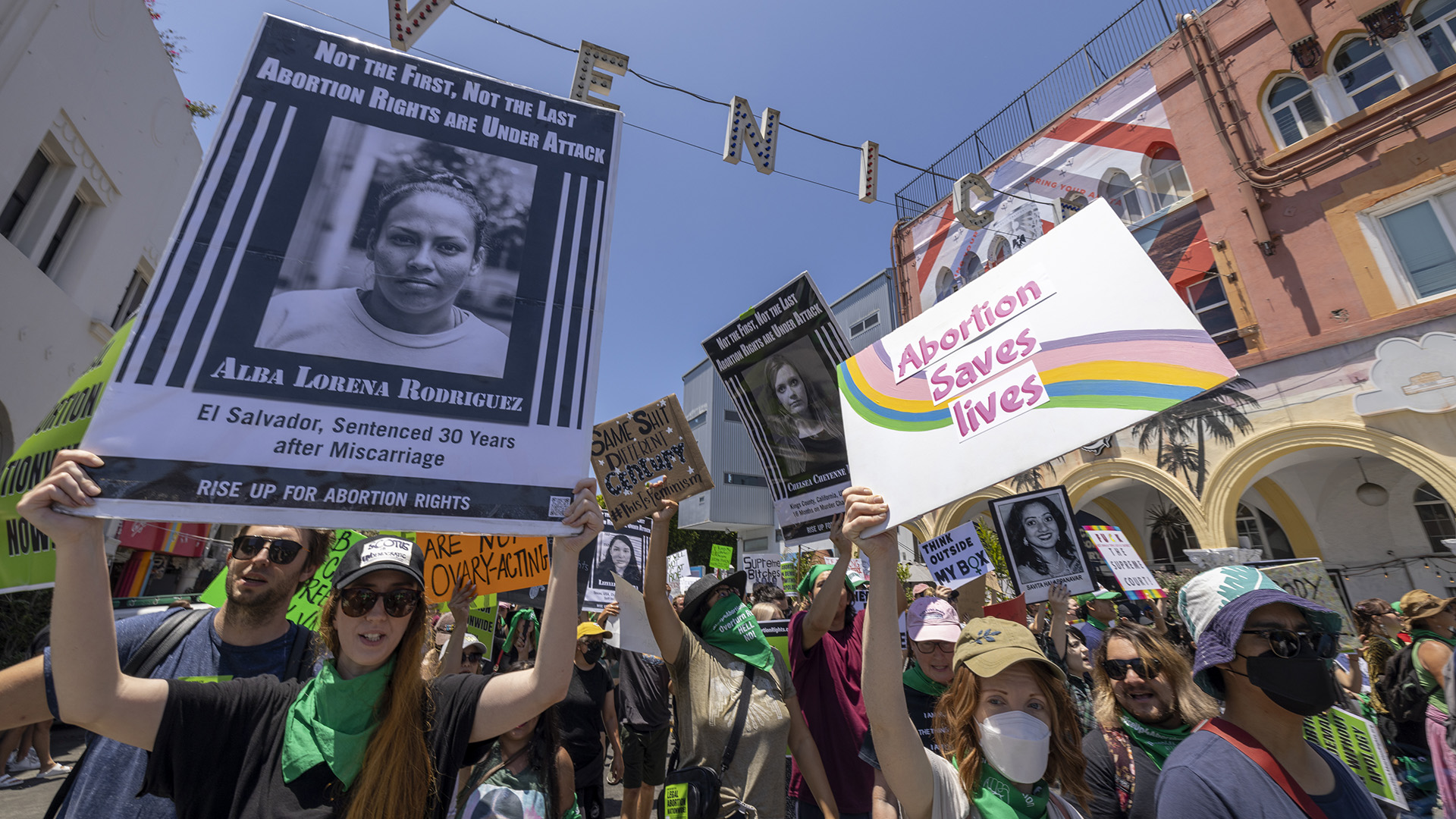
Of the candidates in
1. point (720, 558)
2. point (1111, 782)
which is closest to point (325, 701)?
point (1111, 782)

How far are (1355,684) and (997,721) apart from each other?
586 centimetres

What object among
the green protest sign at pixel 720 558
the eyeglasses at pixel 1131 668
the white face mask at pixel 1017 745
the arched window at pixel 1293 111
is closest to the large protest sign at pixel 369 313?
the white face mask at pixel 1017 745

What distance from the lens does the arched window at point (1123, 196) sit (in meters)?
13.9

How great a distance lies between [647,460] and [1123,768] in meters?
2.56

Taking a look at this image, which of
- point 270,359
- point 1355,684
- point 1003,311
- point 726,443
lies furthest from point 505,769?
point 726,443

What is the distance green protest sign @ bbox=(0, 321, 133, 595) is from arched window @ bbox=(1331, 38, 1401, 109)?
54.6ft

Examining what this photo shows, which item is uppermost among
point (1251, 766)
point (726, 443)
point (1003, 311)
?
point (726, 443)

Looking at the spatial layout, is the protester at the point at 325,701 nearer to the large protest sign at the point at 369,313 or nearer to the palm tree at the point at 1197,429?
the large protest sign at the point at 369,313

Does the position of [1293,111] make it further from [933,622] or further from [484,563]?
[484,563]

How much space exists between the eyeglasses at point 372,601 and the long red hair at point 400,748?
4cm

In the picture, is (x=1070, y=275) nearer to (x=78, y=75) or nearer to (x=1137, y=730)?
(x=1137, y=730)

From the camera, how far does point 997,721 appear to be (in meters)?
1.98

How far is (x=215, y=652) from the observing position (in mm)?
2014

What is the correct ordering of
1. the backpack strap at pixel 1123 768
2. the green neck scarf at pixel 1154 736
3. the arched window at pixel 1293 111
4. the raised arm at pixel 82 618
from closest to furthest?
the raised arm at pixel 82 618 < the backpack strap at pixel 1123 768 < the green neck scarf at pixel 1154 736 < the arched window at pixel 1293 111
